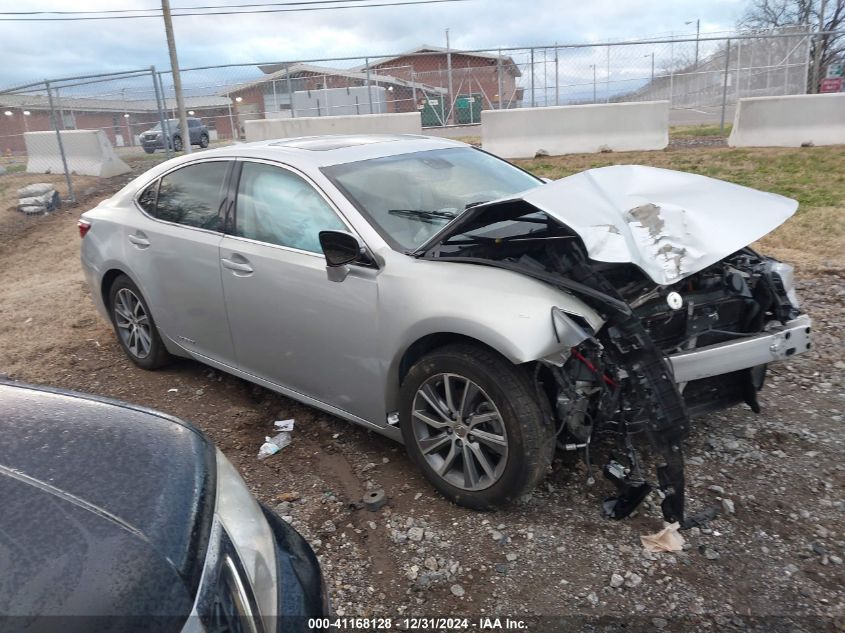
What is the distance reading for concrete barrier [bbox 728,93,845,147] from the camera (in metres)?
13.2

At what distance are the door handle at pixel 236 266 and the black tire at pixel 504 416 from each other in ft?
4.24

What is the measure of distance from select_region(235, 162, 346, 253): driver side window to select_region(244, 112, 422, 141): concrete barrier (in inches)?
427

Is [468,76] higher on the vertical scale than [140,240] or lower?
higher

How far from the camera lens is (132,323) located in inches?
198

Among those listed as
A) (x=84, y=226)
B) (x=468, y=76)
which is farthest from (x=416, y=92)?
(x=84, y=226)

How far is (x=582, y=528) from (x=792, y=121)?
13356mm

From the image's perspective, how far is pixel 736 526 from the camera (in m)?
2.94

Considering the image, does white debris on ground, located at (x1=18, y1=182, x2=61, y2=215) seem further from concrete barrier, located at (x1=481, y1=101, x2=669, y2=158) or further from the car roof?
the car roof

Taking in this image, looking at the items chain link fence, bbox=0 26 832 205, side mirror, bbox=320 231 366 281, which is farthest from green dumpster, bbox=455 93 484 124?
side mirror, bbox=320 231 366 281

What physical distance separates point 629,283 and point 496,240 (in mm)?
663

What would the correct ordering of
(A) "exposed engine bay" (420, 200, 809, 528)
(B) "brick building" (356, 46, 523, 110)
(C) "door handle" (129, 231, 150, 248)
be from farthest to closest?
(B) "brick building" (356, 46, 523, 110) < (C) "door handle" (129, 231, 150, 248) < (A) "exposed engine bay" (420, 200, 809, 528)

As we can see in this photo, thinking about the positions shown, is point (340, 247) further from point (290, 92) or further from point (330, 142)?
point (290, 92)

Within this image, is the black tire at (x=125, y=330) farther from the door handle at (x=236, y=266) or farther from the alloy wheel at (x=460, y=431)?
the alloy wheel at (x=460, y=431)

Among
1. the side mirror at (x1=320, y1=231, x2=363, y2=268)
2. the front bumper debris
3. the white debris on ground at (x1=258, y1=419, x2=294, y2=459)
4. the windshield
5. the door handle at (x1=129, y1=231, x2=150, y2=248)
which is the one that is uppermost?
the windshield
